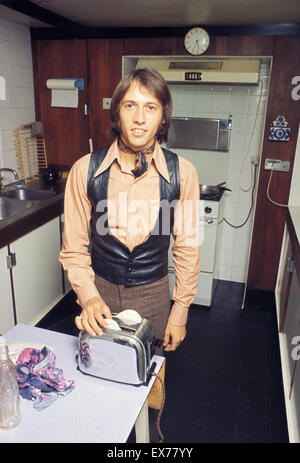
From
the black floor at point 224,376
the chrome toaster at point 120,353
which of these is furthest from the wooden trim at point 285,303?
the chrome toaster at point 120,353

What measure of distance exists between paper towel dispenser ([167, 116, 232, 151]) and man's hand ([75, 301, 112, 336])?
2.61 metres

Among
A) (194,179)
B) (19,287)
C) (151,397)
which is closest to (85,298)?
(151,397)

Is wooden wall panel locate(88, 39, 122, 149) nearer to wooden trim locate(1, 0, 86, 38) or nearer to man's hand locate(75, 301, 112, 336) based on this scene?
wooden trim locate(1, 0, 86, 38)

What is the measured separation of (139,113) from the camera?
1.35 meters

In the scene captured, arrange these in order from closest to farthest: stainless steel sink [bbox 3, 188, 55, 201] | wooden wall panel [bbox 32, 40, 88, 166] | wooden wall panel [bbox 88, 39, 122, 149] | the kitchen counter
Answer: the kitchen counter, stainless steel sink [bbox 3, 188, 55, 201], wooden wall panel [bbox 88, 39, 122, 149], wooden wall panel [bbox 32, 40, 88, 166]

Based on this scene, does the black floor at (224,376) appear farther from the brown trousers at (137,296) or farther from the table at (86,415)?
the table at (86,415)

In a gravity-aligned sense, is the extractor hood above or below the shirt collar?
above

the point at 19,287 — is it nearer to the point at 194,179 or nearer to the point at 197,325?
the point at 197,325

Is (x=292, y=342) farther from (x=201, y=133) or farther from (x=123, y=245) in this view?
(x=201, y=133)

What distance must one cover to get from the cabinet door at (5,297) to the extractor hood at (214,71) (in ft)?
6.09

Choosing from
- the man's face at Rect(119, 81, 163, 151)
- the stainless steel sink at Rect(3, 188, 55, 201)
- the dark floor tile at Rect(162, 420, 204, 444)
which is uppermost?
the man's face at Rect(119, 81, 163, 151)

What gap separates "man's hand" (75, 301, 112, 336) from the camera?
121 cm

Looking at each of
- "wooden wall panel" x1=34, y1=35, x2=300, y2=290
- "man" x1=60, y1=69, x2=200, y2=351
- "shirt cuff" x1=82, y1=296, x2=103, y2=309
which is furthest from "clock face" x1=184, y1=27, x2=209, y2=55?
"shirt cuff" x1=82, y1=296, x2=103, y2=309

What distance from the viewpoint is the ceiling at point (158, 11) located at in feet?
8.00
